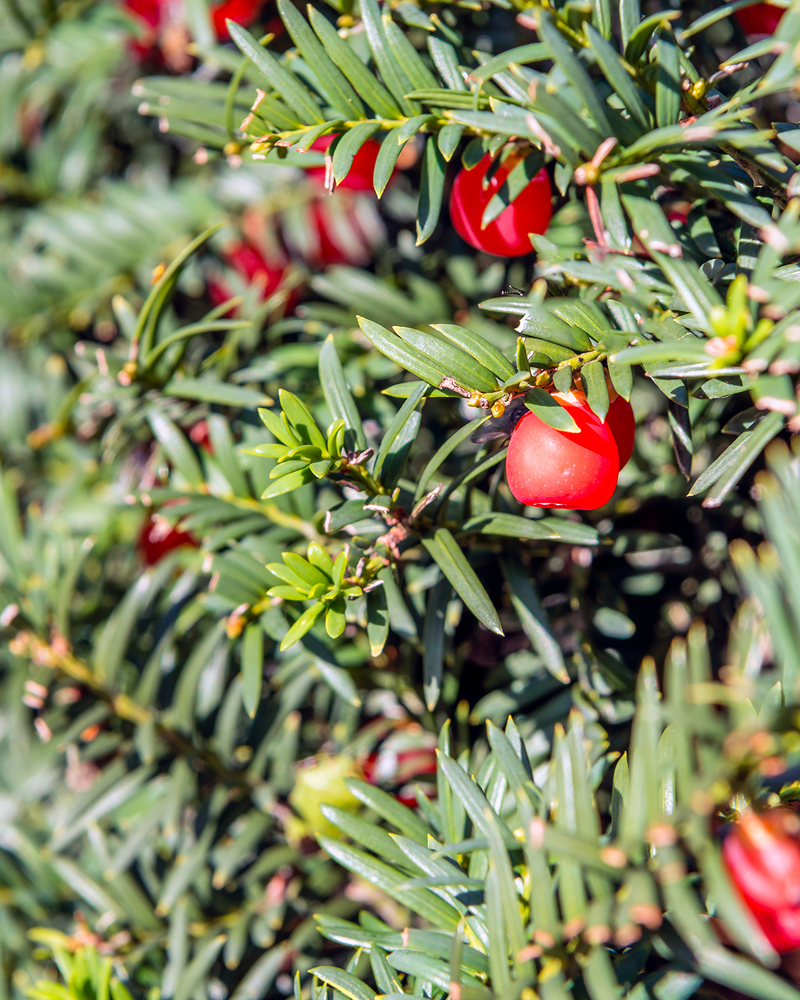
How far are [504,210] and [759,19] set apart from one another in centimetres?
41

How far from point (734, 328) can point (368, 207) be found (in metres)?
0.75

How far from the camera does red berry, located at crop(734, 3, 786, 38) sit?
2.51 feet

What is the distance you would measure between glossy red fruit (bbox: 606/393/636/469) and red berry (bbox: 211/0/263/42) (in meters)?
0.75

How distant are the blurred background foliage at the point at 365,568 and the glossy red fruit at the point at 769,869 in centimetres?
3

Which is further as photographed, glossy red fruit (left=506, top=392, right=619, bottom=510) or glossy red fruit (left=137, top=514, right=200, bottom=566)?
glossy red fruit (left=137, top=514, right=200, bottom=566)

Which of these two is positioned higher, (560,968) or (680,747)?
(680,747)

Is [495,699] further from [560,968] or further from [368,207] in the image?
[368,207]

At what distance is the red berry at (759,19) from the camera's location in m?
0.77

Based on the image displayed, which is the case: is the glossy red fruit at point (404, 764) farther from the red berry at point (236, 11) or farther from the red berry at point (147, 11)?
the red berry at point (147, 11)

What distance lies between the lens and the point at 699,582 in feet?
2.57

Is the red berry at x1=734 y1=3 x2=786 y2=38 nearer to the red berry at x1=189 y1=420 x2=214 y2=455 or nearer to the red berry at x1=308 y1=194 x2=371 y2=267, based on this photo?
the red berry at x1=308 y1=194 x2=371 y2=267

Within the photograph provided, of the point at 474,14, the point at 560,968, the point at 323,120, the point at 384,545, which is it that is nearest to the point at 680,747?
the point at 560,968

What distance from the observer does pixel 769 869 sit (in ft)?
1.26

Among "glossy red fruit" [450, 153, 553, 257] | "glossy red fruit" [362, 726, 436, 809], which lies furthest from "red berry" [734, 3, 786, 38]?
"glossy red fruit" [362, 726, 436, 809]
